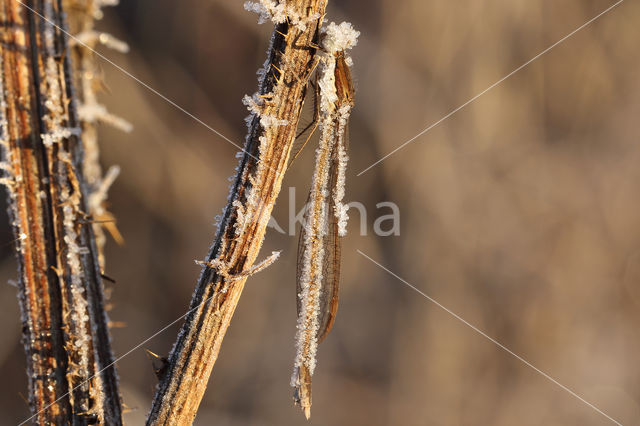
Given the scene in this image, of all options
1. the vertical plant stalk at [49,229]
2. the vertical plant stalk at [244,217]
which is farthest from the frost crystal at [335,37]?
the vertical plant stalk at [49,229]

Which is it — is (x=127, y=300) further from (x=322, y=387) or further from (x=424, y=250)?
(x=424, y=250)

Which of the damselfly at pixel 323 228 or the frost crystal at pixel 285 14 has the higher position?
the frost crystal at pixel 285 14

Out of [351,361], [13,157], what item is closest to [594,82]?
[351,361]

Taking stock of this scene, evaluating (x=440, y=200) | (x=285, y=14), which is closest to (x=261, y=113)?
(x=285, y=14)

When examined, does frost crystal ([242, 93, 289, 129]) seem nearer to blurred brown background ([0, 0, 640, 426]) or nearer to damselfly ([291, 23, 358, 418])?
damselfly ([291, 23, 358, 418])

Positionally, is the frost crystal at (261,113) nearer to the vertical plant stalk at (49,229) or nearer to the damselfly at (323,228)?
the damselfly at (323,228)

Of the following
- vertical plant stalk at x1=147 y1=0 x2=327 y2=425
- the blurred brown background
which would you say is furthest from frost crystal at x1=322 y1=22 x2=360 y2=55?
the blurred brown background

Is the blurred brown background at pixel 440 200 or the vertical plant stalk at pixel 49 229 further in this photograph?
the blurred brown background at pixel 440 200
